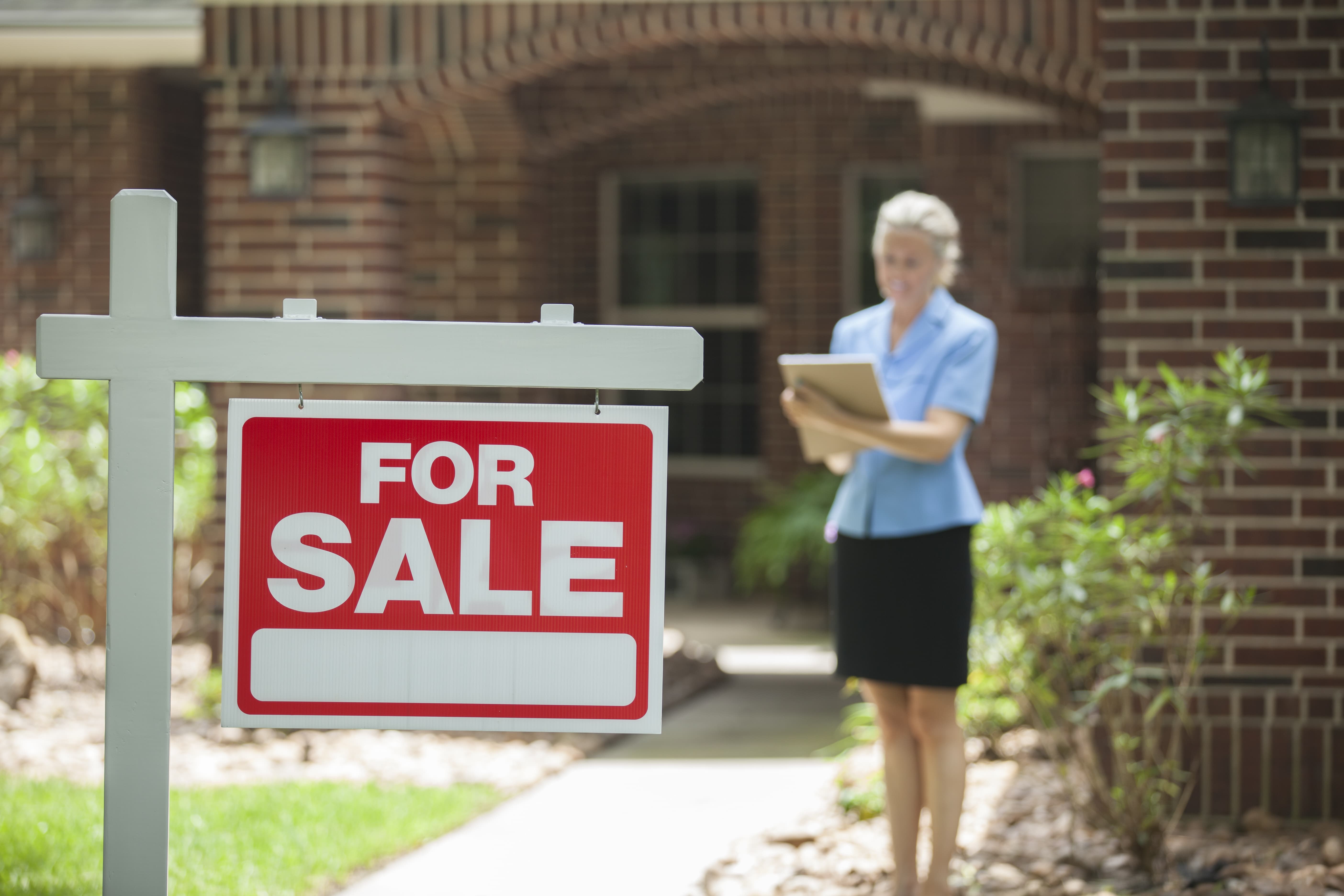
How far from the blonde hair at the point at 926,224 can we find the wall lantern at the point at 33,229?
20.8ft

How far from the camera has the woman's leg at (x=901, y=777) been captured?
11.3 feet

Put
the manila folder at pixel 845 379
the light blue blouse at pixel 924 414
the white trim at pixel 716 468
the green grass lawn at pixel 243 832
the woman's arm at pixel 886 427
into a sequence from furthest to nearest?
the white trim at pixel 716 468
the green grass lawn at pixel 243 832
the light blue blouse at pixel 924 414
the woman's arm at pixel 886 427
the manila folder at pixel 845 379

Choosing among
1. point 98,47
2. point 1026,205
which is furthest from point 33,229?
point 1026,205

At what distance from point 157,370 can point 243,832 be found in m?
2.62

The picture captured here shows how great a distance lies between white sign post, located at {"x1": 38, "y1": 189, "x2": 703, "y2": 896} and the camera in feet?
5.82

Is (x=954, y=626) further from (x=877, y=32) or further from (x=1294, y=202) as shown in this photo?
(x=877, y=32)

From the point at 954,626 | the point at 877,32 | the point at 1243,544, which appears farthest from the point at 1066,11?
the point at 954,626

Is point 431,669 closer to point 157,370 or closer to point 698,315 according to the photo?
point 157,370

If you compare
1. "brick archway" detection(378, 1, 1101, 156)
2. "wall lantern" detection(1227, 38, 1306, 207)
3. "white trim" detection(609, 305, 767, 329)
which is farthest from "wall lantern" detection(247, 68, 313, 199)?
"white trim" detection(609, 305, 767, 329)

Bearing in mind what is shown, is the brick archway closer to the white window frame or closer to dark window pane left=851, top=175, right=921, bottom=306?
the white window frame

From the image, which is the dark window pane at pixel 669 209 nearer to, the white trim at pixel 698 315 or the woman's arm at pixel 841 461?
the white trim at pixel 698 315

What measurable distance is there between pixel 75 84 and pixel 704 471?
16.9 ft

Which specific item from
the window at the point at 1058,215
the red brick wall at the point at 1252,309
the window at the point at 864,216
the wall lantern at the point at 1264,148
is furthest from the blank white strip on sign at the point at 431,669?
the window at the point at 864,216

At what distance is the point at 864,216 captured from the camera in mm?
10719
